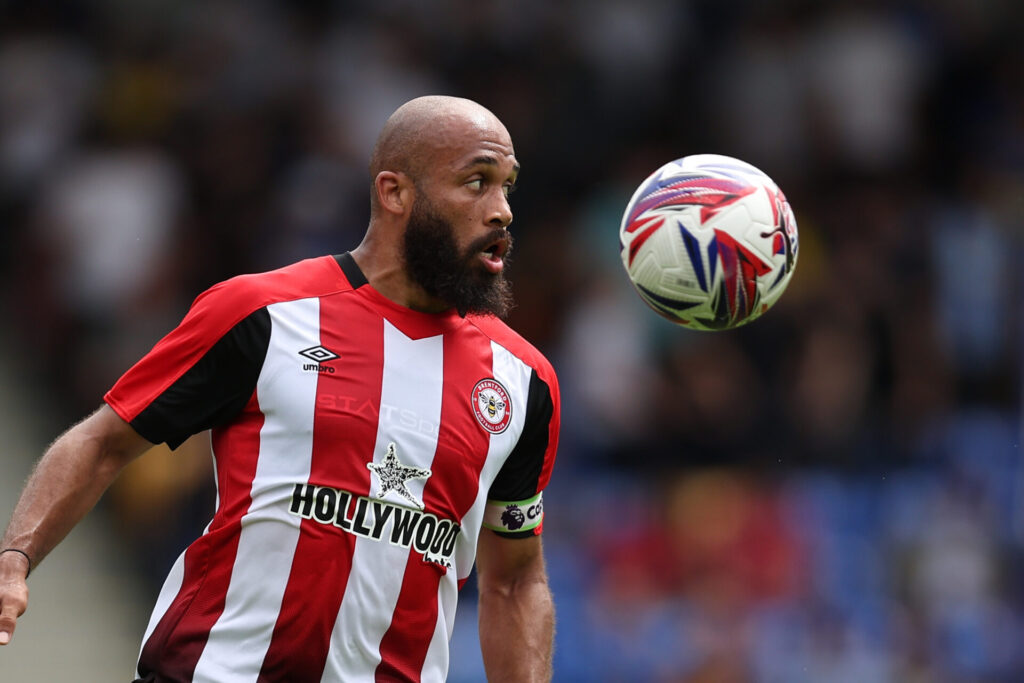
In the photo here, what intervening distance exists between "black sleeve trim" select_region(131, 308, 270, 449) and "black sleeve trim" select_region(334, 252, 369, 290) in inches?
16.4

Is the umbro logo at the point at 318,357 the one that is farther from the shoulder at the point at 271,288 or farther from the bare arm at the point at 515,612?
the bare arm at the point at 515,612

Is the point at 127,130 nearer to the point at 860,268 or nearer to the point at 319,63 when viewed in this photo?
the point at 319,63

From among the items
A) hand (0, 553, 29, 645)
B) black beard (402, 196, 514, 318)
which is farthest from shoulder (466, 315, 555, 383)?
hand (0, 553, 29, 645)

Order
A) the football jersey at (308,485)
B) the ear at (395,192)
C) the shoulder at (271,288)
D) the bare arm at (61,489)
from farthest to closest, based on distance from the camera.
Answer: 1. the ear at (395,192)
2. the shoulder at (271,288)
3. the football jersey at (308,485)
4. the bare arm at (61,489)

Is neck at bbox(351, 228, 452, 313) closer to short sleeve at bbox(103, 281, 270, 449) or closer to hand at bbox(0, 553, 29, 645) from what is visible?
short sleeve at bbox(103, 281, 270, 449)

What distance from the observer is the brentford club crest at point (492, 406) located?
4.64 metres

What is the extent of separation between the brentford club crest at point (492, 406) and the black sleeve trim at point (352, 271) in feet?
1.64

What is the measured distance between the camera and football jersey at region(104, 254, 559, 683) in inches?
166

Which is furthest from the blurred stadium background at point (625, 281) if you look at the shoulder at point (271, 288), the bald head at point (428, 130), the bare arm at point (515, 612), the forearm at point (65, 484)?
the forearm at point (65, 484)

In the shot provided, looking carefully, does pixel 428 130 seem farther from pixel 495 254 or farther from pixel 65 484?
pixel 65 484

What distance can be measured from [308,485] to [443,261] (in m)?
0.85

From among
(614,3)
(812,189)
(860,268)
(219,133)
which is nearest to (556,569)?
(860,268)

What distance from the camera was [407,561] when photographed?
4367 mm

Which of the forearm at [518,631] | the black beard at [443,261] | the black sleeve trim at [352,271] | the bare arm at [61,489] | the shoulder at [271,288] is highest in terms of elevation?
the black beard at [443,261]
